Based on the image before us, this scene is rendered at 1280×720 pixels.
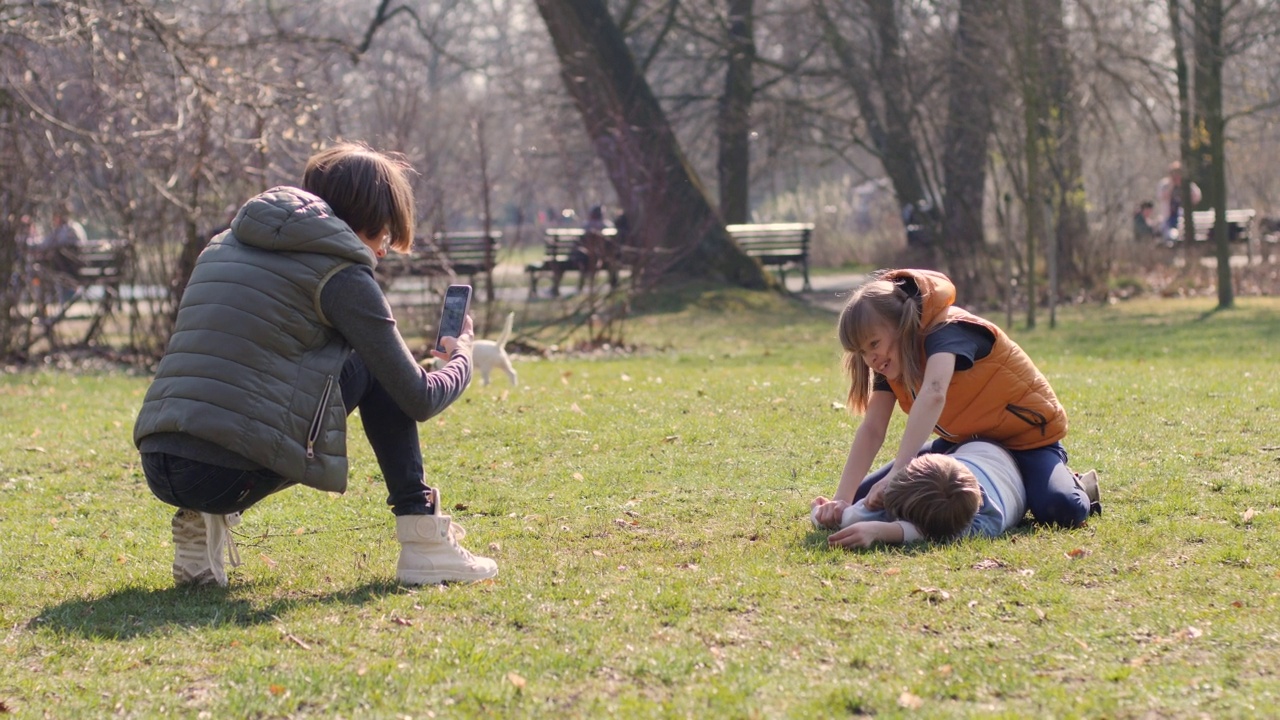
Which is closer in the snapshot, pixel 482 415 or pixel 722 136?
pixel 482 415

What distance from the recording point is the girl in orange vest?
15.0 feet

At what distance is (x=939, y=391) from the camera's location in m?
4.52

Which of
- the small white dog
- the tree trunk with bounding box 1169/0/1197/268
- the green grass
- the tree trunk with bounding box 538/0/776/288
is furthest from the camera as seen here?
the tree trunk with bounding box 538/0/776/288

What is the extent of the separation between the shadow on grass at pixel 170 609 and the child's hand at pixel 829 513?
1565mm

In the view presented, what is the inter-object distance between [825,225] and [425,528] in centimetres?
2584

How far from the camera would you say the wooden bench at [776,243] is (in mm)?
20172

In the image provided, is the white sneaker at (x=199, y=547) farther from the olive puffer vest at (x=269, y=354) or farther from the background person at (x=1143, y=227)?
the background person at (x=1143, y=227)

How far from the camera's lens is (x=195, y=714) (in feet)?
10.3

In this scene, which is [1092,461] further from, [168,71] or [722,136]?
[722,136]

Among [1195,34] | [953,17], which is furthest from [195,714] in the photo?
[953,17]

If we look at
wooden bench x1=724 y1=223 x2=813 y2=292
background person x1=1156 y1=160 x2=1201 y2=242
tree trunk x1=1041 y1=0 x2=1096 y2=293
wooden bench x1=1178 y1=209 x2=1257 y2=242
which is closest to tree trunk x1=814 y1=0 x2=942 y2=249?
tree trunk x1=1041 y1=0 x2=1096 y2=293

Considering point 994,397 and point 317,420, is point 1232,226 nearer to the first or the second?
point 994,397

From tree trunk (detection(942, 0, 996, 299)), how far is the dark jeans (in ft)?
44.7

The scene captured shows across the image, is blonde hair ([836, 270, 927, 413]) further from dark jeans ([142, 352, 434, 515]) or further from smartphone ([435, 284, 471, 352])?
dark jeans ([142, 352, 434, 515])
